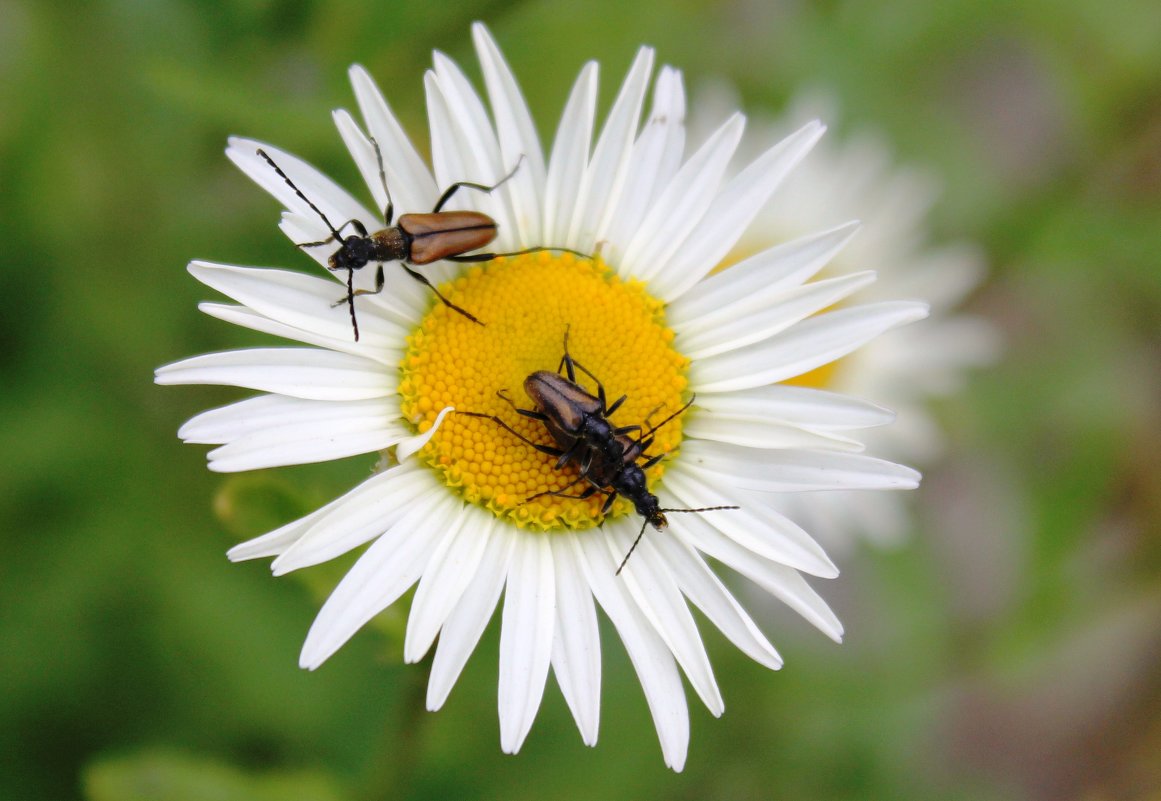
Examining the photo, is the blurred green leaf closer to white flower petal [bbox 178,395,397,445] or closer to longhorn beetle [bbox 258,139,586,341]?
white flower petal [bbox 178,395,397,445]

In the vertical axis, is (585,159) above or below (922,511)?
above

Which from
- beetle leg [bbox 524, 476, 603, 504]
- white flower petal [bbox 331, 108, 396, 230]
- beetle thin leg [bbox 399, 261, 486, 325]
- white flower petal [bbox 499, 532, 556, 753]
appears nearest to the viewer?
white flower petal [bbox 499, 532, 556, 753]

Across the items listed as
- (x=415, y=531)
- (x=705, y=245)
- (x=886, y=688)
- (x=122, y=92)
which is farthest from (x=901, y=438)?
(x=122, y=92)

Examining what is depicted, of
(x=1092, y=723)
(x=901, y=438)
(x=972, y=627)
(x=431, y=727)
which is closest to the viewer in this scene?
(x=431, y=727)

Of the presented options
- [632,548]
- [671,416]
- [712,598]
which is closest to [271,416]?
[632,548]

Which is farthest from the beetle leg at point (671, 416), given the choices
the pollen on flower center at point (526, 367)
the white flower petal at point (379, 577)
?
the white flower petal at point (379, 577)

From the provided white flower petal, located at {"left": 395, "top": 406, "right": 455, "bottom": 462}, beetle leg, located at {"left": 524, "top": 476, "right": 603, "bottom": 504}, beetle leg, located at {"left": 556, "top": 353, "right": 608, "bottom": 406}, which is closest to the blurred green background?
beetle leg, located at {"left": 524, "top": 476, "right": 603, "bottom": 504}

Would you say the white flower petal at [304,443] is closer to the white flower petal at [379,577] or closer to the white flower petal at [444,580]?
the white flower petal at [379,577]

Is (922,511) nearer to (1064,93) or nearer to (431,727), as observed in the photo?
(1064,93)
